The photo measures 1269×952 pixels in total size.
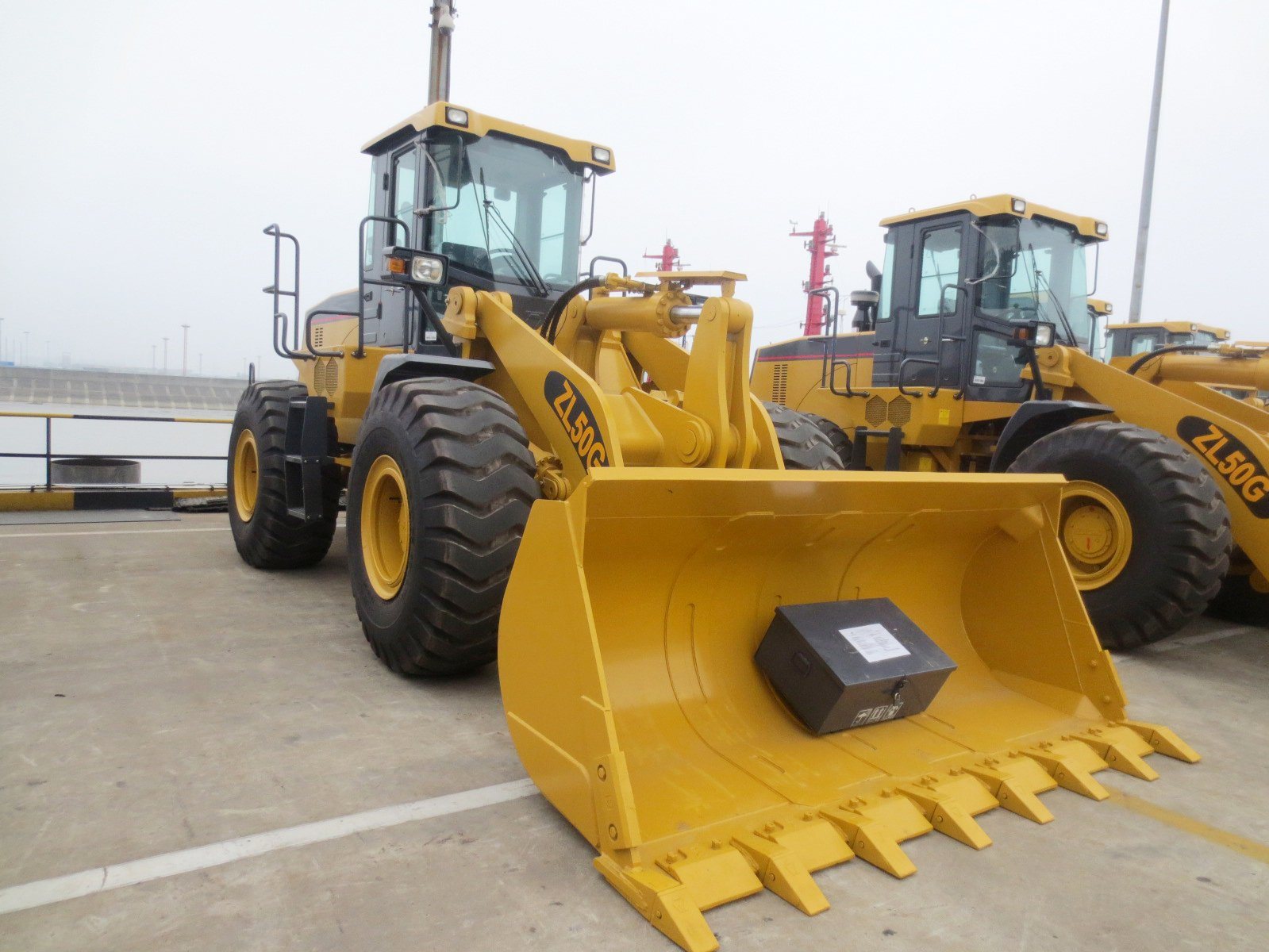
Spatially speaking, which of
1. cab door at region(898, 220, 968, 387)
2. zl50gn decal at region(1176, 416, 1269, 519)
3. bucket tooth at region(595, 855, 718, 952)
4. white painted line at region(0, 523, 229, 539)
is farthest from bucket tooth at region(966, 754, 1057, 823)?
white painted line at region(0, 523, 229, 539)

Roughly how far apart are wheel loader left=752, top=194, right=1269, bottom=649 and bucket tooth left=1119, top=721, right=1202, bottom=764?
162cm

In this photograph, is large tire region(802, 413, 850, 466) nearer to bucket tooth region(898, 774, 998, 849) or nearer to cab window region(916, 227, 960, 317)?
cab window region(916, 227, 960, 317)

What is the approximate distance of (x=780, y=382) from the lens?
1003cm

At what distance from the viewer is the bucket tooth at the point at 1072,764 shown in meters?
3.11

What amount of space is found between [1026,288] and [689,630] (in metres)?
6.01

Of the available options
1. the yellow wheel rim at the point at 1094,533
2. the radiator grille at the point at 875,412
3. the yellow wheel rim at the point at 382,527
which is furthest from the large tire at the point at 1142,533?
the yellow wheel rim at the point at 382,527

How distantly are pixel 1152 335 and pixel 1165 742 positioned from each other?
12508 mm

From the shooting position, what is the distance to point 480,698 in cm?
384

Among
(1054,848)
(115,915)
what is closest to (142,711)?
(115,915)

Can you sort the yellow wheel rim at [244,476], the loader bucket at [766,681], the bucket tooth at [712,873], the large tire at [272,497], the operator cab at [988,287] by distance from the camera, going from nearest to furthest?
the bucket tooth at [712,873] → the loader bucket at [766,681] → the large tire at [272,497] → the yellow wheel rim at [244,476] → the operator cab at [988,287]

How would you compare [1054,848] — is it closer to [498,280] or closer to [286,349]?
[498,280]

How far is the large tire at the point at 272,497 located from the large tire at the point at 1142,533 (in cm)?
482

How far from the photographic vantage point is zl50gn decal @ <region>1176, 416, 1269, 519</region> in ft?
17.4

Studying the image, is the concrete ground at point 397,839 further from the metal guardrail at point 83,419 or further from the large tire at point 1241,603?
the metal guardrail at point 83,419
